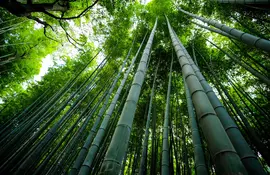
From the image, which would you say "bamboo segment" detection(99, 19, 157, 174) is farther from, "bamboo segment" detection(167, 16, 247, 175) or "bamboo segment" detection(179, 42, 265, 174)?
"bamboo segment" detection(179, 42, 265, 174)

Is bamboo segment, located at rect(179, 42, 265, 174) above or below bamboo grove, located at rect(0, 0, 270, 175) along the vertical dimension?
below

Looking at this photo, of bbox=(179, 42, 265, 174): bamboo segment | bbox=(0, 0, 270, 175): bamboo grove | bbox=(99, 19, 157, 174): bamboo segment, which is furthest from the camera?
bbox=(0, 0, 270, 175): bamboo grove

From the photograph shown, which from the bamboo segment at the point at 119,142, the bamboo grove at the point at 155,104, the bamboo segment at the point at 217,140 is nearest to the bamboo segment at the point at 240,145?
the bamboo grove at the point at 155,104

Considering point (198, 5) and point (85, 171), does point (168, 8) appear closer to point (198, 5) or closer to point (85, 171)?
point (198, 5)

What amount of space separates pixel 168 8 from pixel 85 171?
638cm

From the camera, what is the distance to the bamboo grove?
5.25ft

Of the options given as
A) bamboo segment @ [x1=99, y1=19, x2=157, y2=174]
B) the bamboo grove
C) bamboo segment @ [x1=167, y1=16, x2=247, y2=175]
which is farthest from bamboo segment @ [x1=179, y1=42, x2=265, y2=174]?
bamboo segment @ [x1=99, y1=19, x2=157, y2=174]

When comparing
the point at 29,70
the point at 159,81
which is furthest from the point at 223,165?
the point at 29,70

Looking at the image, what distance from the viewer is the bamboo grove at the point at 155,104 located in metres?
1.60

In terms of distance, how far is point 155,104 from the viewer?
4309mm

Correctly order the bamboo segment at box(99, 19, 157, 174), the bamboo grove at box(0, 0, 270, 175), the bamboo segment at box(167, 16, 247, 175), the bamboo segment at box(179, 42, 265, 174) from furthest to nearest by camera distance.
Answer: the bamboo grove at box(0, 0, 270, 175) < the bamboo segment at box(179, 42, 265, 174) < the bamboo segment at box(99, 19, 157, 174) < the bamboo segment at box(167, 16, 247, 175)

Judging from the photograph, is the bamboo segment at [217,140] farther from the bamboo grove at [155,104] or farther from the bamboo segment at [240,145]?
the bamboo segment at [240,145]

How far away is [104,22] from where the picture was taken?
197 inches

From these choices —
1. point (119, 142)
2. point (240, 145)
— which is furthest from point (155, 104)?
point (119, 142)
